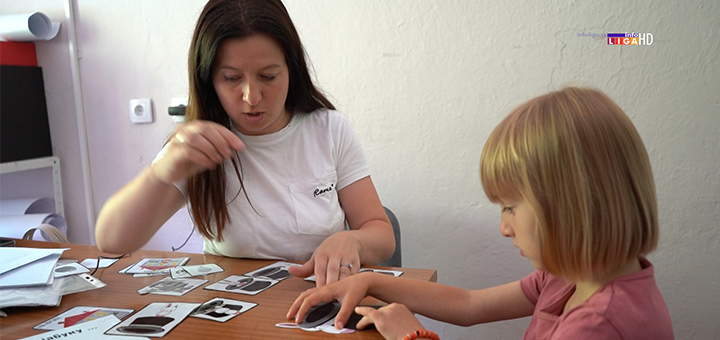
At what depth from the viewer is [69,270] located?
114 cm

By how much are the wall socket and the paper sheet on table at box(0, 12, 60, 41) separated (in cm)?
49

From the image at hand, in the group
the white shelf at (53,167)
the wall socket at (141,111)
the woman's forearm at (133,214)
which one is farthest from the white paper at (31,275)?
the white shelf at (53,167)

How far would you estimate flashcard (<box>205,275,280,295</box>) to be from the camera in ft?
3.31

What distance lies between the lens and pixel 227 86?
1.18 meters

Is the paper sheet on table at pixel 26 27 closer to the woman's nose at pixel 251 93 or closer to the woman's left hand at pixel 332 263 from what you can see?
the woman's nose at pixel 251 93

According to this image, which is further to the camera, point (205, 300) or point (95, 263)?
point (95, 263)

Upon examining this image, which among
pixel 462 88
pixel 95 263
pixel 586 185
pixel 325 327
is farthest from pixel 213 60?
pixel 462 88

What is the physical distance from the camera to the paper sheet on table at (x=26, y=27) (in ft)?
7.54

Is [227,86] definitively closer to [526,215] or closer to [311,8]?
[526,215]

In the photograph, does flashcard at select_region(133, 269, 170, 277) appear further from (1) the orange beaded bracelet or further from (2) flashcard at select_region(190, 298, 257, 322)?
(1) the orange beaded bracelet

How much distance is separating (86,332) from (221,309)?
0.67 feet

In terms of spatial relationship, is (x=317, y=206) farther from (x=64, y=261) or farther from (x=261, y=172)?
(x=64, y=261)

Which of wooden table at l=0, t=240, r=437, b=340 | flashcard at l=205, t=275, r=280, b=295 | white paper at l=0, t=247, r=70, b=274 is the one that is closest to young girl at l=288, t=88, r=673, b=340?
wooden table at l=0, t=240, r=437, b=340

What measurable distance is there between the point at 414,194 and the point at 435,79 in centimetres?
43
